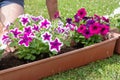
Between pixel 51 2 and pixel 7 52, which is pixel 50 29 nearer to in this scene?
pixel 7 52

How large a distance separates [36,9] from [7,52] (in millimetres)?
3145

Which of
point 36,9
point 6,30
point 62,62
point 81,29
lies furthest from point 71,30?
point 36,9

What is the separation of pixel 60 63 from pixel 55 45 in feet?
0.62

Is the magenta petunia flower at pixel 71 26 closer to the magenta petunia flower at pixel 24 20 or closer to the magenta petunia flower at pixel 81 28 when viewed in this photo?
the magenta petunia flower at pixel 81 28

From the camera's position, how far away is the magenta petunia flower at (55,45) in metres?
2.92

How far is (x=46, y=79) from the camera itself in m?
2.99

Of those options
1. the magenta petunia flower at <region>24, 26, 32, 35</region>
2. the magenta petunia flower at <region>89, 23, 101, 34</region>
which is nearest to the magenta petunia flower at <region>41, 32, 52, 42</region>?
the magenta petunia flower at <region>24, 26, 32, 35</region>

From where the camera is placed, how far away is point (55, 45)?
2.94 m

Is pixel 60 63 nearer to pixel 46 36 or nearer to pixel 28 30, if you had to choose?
pixel 46 36

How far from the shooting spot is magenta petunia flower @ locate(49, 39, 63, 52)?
2.92m

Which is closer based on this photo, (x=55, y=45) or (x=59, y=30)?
(x=55, y=45)

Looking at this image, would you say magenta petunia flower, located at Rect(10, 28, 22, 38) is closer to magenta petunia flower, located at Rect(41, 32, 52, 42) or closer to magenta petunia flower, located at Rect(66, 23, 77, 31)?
magenta petunia flower, located at Rect(41, 32, 52, 42)

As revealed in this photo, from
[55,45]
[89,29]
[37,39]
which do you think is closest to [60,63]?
[55,45]

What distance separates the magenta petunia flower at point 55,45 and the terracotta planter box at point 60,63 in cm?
7
